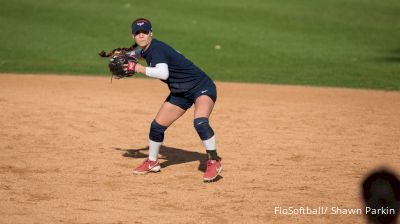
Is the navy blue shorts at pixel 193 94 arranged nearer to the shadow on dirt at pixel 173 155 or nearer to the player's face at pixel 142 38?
the player's face at pixel 142 38

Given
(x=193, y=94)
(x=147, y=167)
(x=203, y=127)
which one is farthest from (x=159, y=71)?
(x=147, y=167)

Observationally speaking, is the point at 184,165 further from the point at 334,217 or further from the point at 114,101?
the point at 114,101

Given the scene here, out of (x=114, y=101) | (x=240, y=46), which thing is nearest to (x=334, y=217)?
(x=114, y=101)

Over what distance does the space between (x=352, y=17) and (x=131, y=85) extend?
11375mm

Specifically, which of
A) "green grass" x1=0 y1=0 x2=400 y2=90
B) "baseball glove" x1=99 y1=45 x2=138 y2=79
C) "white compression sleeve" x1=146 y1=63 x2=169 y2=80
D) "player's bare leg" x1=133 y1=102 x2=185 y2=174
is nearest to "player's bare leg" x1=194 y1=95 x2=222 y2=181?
"player's bare leg" x1=133 y1=102 x2=185 y2=174

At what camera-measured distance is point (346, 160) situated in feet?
31.4

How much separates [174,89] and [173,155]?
167 centimetres

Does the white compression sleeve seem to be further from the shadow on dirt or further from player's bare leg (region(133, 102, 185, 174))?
the shadow on dirt

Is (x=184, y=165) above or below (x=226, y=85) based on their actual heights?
below

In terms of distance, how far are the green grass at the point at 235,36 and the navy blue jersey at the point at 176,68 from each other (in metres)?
7.46

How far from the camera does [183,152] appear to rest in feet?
33.5

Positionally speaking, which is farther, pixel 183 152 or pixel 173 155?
pixel 183 152

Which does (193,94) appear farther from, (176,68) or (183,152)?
(183,152)

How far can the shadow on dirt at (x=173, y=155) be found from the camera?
9602mm
